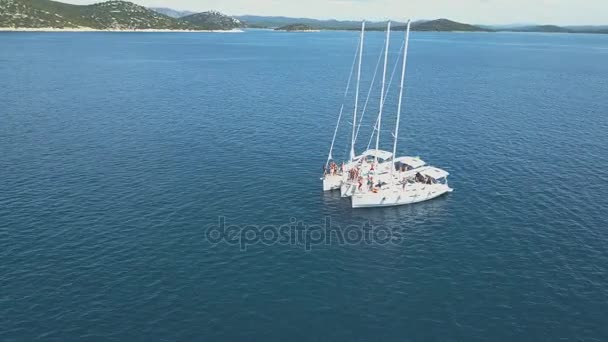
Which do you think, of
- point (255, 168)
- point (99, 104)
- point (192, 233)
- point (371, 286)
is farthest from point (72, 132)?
point (371, 286)

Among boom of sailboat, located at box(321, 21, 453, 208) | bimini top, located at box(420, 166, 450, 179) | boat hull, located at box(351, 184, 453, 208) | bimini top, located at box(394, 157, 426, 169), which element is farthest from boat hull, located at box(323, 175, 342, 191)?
bimini top, located at box(420, 166, 450, 179)

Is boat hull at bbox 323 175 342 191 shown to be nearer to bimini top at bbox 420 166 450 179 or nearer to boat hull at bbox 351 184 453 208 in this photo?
boat hull at bbox 351 184 453 208

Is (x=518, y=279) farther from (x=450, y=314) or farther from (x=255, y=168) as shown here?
(x=255, y=168)

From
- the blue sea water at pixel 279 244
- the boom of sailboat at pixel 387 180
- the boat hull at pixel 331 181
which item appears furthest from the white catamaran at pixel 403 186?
the boat hull at pixel 331 181

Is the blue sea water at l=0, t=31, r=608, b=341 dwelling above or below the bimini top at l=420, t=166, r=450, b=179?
below

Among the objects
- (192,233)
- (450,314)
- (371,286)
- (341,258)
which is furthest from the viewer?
(192,233)
